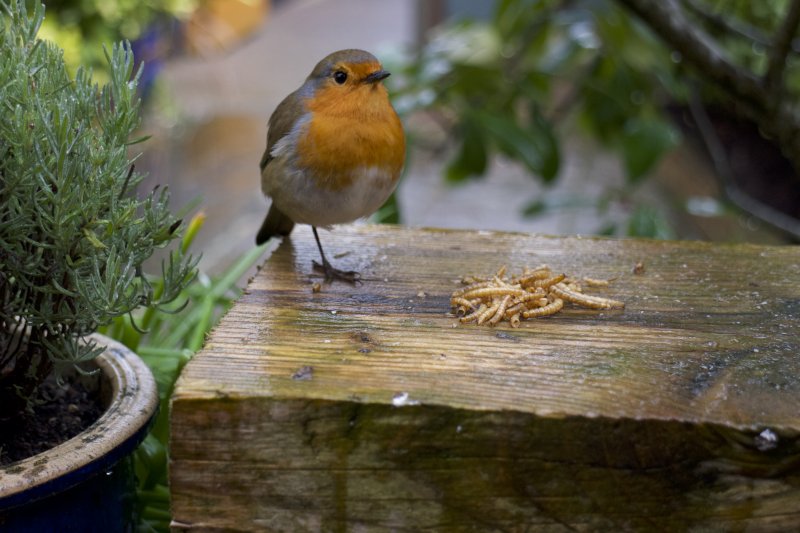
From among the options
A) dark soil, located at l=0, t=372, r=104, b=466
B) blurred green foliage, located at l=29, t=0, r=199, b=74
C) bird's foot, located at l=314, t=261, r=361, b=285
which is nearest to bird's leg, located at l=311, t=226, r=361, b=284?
bird's foot, located at l=314, t=261, r=361, b=285

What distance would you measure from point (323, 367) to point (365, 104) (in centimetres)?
75

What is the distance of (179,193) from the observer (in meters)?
5.39

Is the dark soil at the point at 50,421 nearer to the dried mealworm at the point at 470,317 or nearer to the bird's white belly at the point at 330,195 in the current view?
the bird's white belly at the point at 330,195

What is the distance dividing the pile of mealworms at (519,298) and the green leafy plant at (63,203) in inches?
20.9

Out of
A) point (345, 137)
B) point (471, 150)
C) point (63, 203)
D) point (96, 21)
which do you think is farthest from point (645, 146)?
point (96, 21)

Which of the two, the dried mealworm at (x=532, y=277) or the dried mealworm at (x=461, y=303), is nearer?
the dried mealworm at (x=461, y=303)

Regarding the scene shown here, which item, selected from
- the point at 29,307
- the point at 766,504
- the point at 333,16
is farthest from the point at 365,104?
the point at 333,16

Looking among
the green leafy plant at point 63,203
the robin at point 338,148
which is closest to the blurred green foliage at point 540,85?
the robin at point 338,148

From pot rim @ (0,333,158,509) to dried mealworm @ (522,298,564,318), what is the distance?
0.70 metres

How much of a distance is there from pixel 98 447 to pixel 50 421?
30 cm

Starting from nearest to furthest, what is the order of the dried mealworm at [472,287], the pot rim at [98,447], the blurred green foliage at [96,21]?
the pot rim at [98,447] → the dried mealworm at [472,287] → the blurred green foliage at [96,21]

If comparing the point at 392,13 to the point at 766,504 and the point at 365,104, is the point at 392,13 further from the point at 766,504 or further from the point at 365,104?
the point at 766,504

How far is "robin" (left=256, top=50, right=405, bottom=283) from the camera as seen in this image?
1.95 metres

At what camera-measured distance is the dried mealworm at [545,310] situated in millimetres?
1695
